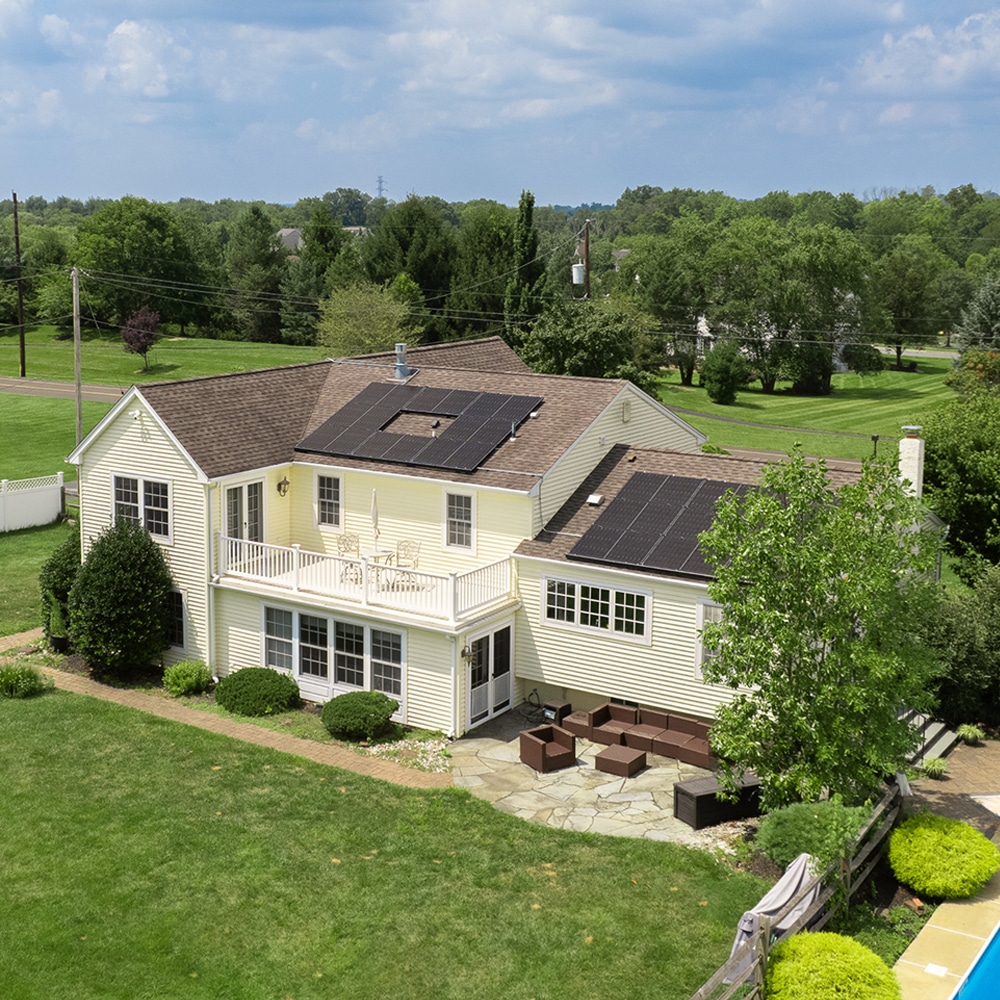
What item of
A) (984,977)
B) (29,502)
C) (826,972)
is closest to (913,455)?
(984,977)

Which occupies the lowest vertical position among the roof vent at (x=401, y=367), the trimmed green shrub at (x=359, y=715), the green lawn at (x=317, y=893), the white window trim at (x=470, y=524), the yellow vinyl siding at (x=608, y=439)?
the green lawn at (x=317, y=893)

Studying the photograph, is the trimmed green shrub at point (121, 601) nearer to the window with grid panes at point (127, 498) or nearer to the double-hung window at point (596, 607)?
the window with grid panes at point (127, 498)

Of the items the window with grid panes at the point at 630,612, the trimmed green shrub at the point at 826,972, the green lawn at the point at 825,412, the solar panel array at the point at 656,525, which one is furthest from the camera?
the green lawn at the point at 825,412

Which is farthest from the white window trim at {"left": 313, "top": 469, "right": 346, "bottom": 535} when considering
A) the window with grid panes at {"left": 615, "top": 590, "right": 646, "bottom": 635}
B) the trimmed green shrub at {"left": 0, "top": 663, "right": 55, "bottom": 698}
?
the window with grid panes at {"left": 615, "top": 590, "right": 646, "bottom": 635}

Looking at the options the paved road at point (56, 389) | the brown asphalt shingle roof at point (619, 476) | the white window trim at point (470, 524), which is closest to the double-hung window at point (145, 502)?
the white window trim at point (470, 524)

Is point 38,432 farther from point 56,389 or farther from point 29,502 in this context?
point 29,502

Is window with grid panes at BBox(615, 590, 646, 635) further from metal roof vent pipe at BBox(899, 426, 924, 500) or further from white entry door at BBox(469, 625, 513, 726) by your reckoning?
metal roof vent pipe at BBox(899, 426, 924, 500)
